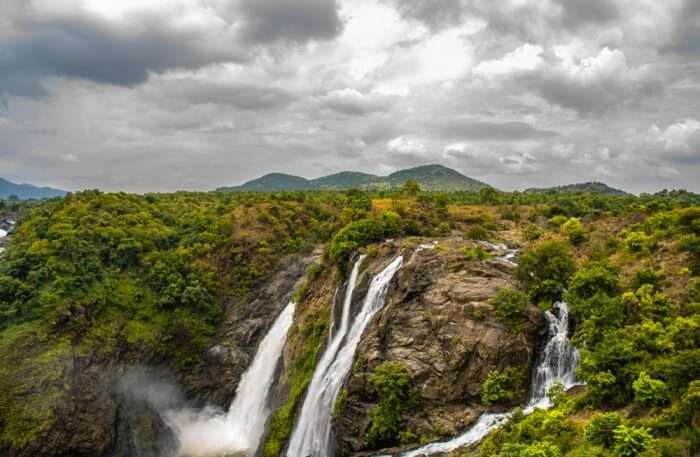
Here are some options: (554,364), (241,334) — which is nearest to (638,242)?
(554,364)

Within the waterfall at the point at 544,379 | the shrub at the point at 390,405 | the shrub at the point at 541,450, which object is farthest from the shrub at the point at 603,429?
the shrub at the point at 390,405

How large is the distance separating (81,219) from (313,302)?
27.1m

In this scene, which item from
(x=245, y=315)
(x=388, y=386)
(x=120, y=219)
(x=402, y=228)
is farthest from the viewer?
(x=120, y=219)

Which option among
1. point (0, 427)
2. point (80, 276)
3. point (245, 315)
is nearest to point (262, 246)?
point (245, 315)

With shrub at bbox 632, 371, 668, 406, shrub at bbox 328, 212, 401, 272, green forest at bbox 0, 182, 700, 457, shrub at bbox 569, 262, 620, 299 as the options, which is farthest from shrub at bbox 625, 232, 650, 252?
shrub at bbox 328, 212, 401, 272

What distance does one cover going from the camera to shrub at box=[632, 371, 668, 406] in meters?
16.0

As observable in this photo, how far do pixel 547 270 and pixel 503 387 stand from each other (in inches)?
270

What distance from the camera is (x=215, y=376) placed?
140 ft

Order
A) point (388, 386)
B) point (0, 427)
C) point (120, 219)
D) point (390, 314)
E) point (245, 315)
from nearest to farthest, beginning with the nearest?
point (388, 386)
point (390, 314)
point (0, 427)
point (245, 315)
point (120, 219)

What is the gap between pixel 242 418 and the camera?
38844 millimetres

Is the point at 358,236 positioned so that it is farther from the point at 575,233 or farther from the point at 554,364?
the point at 554,364

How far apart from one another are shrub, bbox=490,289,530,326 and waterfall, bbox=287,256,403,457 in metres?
7.75

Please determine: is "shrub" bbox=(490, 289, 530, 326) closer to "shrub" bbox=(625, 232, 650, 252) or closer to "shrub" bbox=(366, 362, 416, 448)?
"shrub" bbox=(366, 362, 416, 448)

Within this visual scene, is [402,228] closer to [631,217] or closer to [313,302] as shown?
[313,302]
